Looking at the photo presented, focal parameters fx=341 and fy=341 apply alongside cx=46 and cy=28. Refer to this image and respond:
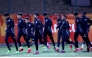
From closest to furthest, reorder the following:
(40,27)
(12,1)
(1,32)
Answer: (40,27) → (1,32) → (12,1)

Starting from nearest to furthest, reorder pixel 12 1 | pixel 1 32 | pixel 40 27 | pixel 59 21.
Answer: pixel 40 27 < pixel 59 21 < pixel 1 32 < pixel 12 1

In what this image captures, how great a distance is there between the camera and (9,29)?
671 inches

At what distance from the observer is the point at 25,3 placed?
28.8 m

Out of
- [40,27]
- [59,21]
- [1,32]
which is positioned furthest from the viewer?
[1,32]

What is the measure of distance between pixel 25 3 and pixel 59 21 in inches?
437

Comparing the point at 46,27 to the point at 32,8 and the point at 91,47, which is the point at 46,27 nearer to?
the point at 91,47

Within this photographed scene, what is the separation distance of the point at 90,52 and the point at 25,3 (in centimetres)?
1258

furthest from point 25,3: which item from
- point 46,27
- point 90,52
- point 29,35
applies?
point 90,52

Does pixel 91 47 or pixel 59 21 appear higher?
pixel 59 21

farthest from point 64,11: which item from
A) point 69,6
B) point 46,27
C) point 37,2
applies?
point 46,27

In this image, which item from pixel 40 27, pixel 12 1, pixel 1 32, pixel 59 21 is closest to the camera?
pixel 40 27

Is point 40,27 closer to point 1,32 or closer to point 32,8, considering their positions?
point 1,32

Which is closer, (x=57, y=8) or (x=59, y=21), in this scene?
(x=59, y=21)

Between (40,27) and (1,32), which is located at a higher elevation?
(40,27)
